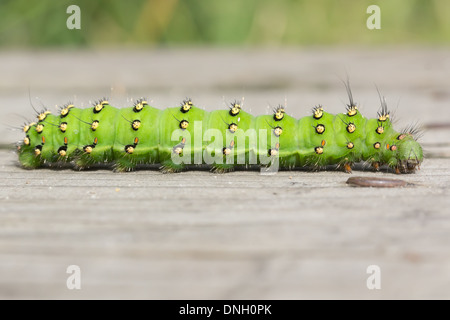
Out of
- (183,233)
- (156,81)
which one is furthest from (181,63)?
(183,233)

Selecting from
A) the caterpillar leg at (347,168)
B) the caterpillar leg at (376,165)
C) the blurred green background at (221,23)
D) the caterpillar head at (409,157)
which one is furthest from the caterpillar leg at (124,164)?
the blurred green background at (221,23)

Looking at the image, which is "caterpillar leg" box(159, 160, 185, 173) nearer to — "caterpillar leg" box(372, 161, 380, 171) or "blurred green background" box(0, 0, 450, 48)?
"caterpillar leg" box(372, 161, 380, 171)

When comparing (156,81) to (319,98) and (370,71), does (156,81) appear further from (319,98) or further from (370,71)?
(370,71)

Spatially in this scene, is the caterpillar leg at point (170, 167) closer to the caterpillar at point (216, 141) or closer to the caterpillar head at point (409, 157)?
the caterpillar at point (216, 141)

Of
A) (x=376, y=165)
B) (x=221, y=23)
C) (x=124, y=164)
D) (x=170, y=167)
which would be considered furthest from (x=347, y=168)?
(x=221, y=23)

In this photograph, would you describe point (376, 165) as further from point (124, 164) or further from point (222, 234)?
point (222, 234)

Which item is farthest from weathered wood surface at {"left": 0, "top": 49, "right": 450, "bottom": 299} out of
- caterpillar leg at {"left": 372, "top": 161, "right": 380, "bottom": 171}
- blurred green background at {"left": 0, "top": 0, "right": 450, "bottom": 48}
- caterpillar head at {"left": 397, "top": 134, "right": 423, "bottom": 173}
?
blurred green background at {"left": 0, "top": 0, "right": 450, "bottom": 48}
